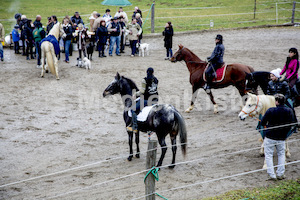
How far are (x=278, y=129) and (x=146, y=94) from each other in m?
3.11

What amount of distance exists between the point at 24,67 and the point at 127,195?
11.1 metres

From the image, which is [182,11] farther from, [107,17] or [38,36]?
[38,36]

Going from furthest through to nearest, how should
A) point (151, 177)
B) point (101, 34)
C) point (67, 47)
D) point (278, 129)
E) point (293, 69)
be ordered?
point (101, 34)
point (67, 47)
point (293, 69)
point (278, 129)
point (151, 177)

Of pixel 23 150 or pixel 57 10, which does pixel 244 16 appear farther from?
pixel 23 150

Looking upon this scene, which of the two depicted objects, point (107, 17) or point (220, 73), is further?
point (107, 17)

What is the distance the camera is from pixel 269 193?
6805mm

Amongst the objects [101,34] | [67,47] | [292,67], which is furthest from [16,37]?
[292,67]

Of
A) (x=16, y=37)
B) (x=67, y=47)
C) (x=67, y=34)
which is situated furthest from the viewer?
(x=16, y=37)

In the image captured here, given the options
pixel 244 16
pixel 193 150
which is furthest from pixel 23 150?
pixel 244 16

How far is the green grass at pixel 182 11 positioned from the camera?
25953 mm

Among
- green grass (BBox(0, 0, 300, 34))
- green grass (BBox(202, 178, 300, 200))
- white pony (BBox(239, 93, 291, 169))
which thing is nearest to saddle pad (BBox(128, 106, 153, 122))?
white pony (BBox(239, 93, 291, 169))

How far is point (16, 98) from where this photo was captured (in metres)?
12.3

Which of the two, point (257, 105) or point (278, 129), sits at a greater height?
point (257, 105)

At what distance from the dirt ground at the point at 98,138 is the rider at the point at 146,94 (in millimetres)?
1056
